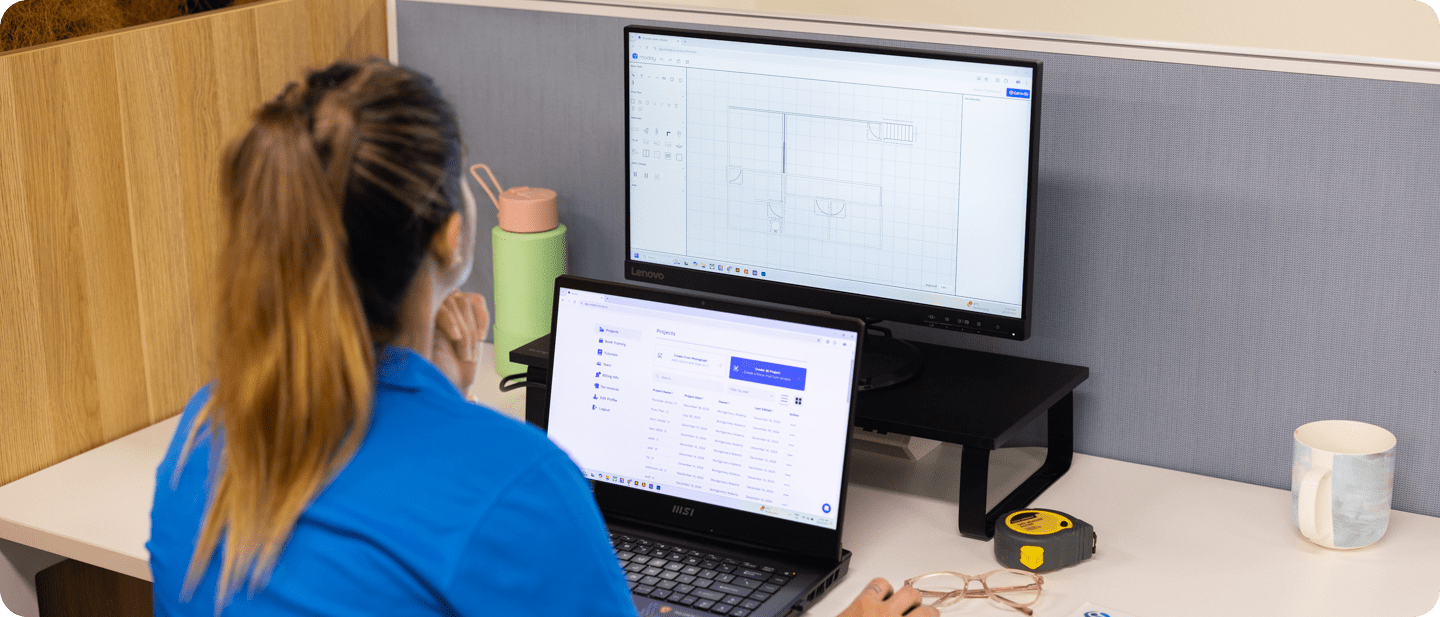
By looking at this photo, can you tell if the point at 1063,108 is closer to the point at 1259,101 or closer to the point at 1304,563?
the point at 1259,101

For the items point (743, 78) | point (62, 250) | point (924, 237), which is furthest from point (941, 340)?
point (62, 250)

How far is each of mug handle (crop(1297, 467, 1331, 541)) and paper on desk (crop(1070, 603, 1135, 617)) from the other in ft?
0.79

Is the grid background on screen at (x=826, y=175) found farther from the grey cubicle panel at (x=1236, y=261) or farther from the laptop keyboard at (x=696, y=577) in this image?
the laptop keyboard at (x=696, y=577)

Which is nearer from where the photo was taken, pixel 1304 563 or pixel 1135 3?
pixel 1304 563

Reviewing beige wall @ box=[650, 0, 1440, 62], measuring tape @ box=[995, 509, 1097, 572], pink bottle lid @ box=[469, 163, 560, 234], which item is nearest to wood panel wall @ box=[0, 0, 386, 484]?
pink bottle lid @ box=[469, 163, 560, 234]

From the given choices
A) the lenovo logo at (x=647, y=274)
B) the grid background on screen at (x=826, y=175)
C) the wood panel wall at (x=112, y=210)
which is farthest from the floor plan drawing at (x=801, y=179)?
the wood panel wall at (x=112, y=210)

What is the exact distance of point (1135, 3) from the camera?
1.73m

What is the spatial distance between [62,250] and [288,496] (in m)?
0.83

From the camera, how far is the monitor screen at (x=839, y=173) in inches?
51.0

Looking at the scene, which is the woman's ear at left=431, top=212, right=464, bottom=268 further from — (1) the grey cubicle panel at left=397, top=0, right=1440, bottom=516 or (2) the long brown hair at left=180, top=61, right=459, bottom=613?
(1) the grey cubicle panel at left=397, top=0, right=1440, bottom=516

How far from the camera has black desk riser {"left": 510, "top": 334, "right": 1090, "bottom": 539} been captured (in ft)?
4.22

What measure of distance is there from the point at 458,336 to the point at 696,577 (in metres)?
0.43

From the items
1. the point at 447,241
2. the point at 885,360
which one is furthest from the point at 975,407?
the point at 447,241

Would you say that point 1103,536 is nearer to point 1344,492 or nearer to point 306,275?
point 1344,492
